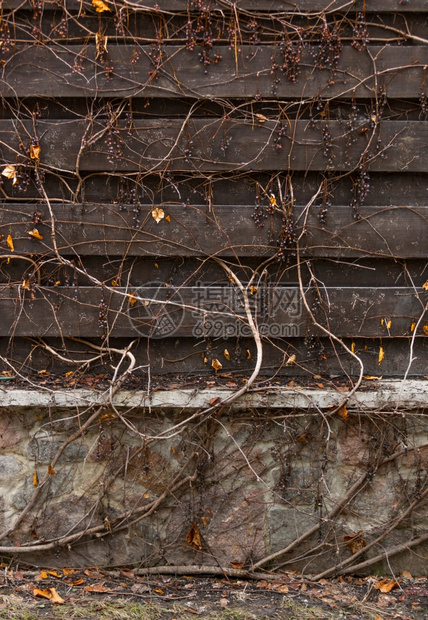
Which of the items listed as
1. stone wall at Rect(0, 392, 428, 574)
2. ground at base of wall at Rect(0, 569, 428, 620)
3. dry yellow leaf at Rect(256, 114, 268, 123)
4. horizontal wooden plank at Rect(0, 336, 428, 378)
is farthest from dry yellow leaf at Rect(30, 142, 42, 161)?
ground at base of wall at Rect(0, 569, 428, 620)

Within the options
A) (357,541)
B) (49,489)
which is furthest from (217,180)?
(357,541)

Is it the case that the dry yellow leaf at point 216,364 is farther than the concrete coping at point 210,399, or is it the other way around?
the dry yellow leaf at point 216,364

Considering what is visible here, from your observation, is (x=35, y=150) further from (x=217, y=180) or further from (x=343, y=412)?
(x=343, y=412)

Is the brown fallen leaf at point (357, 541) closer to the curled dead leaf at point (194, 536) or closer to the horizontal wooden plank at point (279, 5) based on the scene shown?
the curled dead leaf at point (194, 536)

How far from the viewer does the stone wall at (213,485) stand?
2.58 meters

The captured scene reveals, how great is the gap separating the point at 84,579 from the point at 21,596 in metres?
0.29

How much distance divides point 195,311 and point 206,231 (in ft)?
1.33

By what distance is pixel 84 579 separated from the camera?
256 centimetres

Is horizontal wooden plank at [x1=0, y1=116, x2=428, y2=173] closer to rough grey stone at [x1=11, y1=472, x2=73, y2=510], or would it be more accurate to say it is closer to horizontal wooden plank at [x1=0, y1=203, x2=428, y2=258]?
horizontal wooden plank at [x1=0, y1=203, x2=428, y2=258]

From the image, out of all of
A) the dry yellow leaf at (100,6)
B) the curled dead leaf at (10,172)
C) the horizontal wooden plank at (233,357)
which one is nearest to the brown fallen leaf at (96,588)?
the horizontal wooden plank at (233,357)

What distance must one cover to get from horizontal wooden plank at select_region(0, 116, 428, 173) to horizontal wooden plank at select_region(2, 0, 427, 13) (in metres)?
0.53

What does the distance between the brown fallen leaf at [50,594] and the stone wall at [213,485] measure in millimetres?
210

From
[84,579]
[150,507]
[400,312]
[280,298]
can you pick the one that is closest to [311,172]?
[280,298]

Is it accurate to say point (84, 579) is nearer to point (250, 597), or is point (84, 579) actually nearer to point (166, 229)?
point (250, 597)
